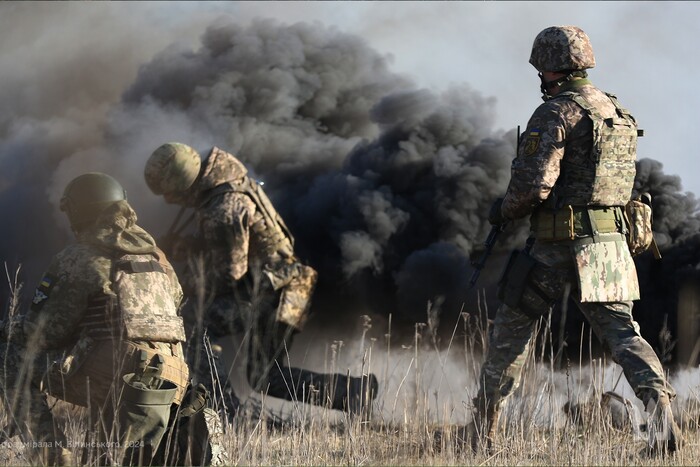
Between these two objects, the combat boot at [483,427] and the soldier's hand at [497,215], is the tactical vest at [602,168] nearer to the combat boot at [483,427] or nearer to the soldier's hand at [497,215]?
the soldier's hand at [497,215]

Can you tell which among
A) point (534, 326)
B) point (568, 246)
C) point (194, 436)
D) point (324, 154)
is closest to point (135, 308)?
point (194, 436)

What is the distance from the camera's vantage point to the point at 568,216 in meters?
4.25

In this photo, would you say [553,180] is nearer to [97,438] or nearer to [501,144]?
[97,438]

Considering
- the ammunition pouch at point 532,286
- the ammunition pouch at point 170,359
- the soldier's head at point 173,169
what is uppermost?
the soldier's head at point 173,169

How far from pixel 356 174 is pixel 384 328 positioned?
4.29 ft

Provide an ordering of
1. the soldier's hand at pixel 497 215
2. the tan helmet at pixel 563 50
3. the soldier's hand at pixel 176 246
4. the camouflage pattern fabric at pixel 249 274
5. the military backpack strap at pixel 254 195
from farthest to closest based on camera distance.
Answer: the soldier's hand at pixel 176 246 → the military backpack strap at pixel 254 195 → the camouflage pattern fabric at pixel 249 274 → the soldier's hand at pixel 497 215 → the tan helmet at pixel 563 50

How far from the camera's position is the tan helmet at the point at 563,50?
437cm

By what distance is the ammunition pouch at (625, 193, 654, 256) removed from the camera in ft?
14.6

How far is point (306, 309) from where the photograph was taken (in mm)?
7191

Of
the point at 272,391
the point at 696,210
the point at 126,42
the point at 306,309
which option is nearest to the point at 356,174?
the point at 306,309

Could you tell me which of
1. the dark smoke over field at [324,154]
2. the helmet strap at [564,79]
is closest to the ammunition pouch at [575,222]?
the helmet strap at [564,79]

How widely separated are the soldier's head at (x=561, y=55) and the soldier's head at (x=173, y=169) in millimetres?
3080

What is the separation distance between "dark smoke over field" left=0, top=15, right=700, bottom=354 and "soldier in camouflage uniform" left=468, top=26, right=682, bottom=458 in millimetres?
2458

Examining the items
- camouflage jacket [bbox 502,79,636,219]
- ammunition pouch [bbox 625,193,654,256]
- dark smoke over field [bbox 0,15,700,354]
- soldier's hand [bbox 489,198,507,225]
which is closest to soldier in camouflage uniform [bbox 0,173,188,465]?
soldier's hand [bbox 489,198,507,225]
